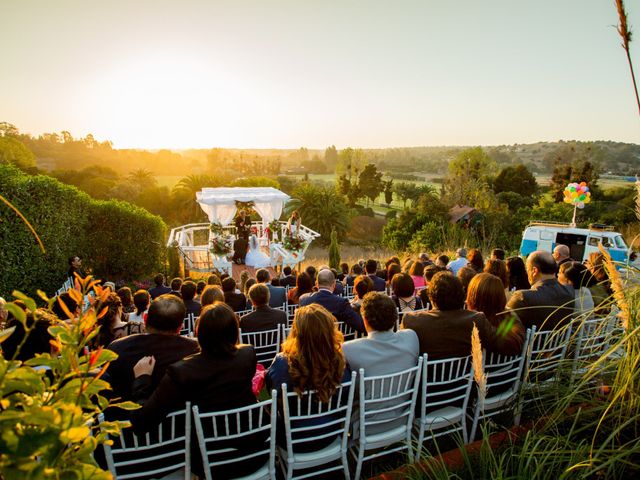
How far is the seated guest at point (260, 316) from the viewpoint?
3.88 m

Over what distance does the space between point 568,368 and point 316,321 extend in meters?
1.52

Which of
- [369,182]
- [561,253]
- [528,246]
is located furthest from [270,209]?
[369,182]

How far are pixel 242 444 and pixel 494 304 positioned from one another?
2.12 metres

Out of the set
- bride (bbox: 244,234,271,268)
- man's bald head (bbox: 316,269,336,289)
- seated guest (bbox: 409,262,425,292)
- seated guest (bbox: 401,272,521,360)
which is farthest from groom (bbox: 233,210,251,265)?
seated guest (bbox: 401,272,521,360)

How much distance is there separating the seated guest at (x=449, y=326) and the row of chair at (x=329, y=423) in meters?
0.11

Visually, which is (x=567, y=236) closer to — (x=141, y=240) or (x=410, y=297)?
(x=410, y=297)

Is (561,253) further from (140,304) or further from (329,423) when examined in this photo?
(140,304)

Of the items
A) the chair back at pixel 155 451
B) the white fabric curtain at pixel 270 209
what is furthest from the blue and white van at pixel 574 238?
the chair back at pixel 155 451

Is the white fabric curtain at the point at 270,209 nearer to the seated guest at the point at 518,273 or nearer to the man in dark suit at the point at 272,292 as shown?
the man in dark suit at the point at 272,292

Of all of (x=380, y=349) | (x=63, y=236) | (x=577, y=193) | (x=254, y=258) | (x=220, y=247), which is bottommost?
(x=254, y=258)

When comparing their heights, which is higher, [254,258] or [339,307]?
[339,307]

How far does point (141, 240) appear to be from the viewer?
35.0 ft

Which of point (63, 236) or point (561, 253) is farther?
point (63, 236)

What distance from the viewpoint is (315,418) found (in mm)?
2508
